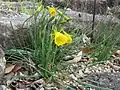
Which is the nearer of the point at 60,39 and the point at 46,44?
the point at 60,39

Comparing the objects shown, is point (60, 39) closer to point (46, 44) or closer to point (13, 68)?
point (46, 44)

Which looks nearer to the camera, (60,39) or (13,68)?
(60,39)

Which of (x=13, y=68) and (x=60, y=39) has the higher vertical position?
(x=60, y=39)

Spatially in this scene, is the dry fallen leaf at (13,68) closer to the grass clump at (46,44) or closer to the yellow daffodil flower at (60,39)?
the grass clump at (46,44)

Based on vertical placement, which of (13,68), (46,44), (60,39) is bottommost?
(13,68)

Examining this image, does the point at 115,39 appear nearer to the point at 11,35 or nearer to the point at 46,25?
the point at 46,25

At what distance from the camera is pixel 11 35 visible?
3.68m

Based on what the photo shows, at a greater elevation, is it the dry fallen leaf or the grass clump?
the grass clump

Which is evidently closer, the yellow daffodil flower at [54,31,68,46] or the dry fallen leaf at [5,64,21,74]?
the yellow daffodil flower at [54,31,68,46]

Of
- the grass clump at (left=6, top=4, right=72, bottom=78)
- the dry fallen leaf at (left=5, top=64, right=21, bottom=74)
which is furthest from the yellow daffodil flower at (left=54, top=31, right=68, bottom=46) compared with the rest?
the dry fallen leaf at (left=5, top=64, right=21, bottom=74)

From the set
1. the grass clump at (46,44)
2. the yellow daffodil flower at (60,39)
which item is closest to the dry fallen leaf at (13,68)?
the grass clump at (46,44)

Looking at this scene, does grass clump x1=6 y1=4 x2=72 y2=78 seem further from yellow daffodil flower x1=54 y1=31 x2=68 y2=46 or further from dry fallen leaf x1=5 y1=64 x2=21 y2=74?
dry fallen leaf x1=5 y1=64 x2=21 y2=74

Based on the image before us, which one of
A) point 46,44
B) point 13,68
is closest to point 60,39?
point 46,44

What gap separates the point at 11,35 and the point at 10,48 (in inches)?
5.5
